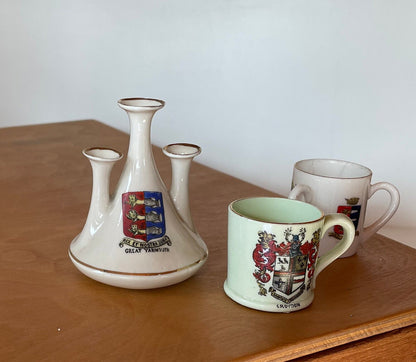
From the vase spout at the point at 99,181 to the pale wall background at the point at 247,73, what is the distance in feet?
2.18

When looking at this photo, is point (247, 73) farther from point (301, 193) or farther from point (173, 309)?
point (173, 309)

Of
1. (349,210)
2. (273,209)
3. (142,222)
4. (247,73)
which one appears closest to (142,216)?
(142,222)

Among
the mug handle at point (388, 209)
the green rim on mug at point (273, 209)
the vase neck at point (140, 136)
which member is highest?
the vase neck at point (140, 136)

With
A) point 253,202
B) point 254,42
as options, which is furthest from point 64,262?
point 254,42

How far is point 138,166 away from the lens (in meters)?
0.55

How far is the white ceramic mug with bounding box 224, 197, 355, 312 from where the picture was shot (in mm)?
501

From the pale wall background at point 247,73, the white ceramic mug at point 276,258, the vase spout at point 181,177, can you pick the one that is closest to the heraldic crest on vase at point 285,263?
the white ceramic mug at point 276,258

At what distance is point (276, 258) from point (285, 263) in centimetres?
1

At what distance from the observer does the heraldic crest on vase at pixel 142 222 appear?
1.78ft

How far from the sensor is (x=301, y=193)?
616 mm

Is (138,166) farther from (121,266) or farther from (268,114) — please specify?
(268,114)

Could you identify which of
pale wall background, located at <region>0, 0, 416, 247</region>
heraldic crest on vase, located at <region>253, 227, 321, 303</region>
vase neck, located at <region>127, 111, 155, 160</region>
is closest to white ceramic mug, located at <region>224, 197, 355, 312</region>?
heraldic crest on vase, located at <region>253, 227, 321, 303</region>

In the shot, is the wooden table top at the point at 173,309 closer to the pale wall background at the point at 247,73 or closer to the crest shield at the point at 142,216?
the crest shield at the point at 142,216

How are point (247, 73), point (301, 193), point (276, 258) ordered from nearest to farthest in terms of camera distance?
1. point (276, 258)
2. point (301, 193)
3. point (247, 73)
